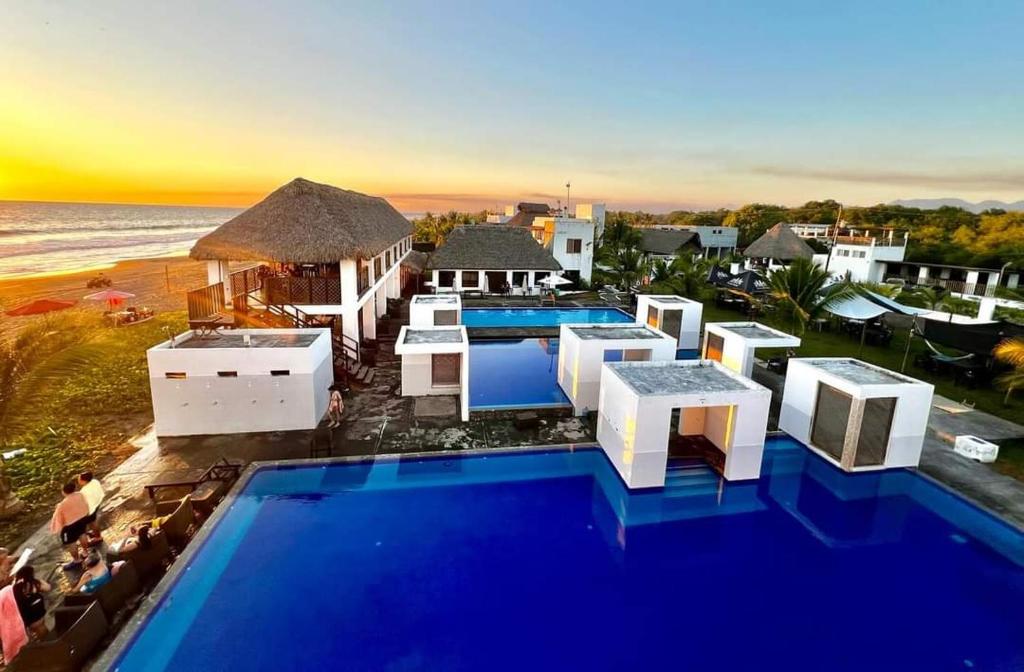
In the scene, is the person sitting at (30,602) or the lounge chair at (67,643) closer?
the lounge chair at (67,643)

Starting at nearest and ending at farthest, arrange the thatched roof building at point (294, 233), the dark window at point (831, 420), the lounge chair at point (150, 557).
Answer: the lounge chair at point (150, 557)
the dark window at point (831, 420)
the thatched roof building at point (294, 233)

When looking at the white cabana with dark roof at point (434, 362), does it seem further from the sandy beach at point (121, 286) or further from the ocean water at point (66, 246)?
the ocean water at point (66, 246)

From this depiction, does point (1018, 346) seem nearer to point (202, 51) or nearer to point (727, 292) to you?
point (727, 292)

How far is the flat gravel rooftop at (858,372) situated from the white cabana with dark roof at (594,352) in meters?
3.63

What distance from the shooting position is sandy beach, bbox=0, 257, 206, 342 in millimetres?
27156

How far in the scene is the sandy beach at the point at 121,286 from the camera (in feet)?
89.1

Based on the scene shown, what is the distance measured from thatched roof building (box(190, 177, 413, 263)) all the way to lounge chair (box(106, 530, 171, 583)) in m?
8.46

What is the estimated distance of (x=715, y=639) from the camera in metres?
6.36

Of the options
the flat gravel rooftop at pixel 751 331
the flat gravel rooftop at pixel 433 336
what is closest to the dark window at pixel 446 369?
the flat gravel rooftop at pixel 433 336

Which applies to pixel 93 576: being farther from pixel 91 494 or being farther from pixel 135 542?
pixel 91 494

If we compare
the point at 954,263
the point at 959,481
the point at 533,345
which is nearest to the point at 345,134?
the point at 533,345

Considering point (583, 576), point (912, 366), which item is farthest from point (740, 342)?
point (583, 576)

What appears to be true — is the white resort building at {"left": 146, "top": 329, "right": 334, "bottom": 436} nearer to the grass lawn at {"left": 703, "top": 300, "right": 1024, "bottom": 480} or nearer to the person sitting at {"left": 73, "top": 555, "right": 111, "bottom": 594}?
the person sitting at {"left": 73, "top": 555, "right": 111, "bottom": 594}

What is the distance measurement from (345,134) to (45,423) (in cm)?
1850
